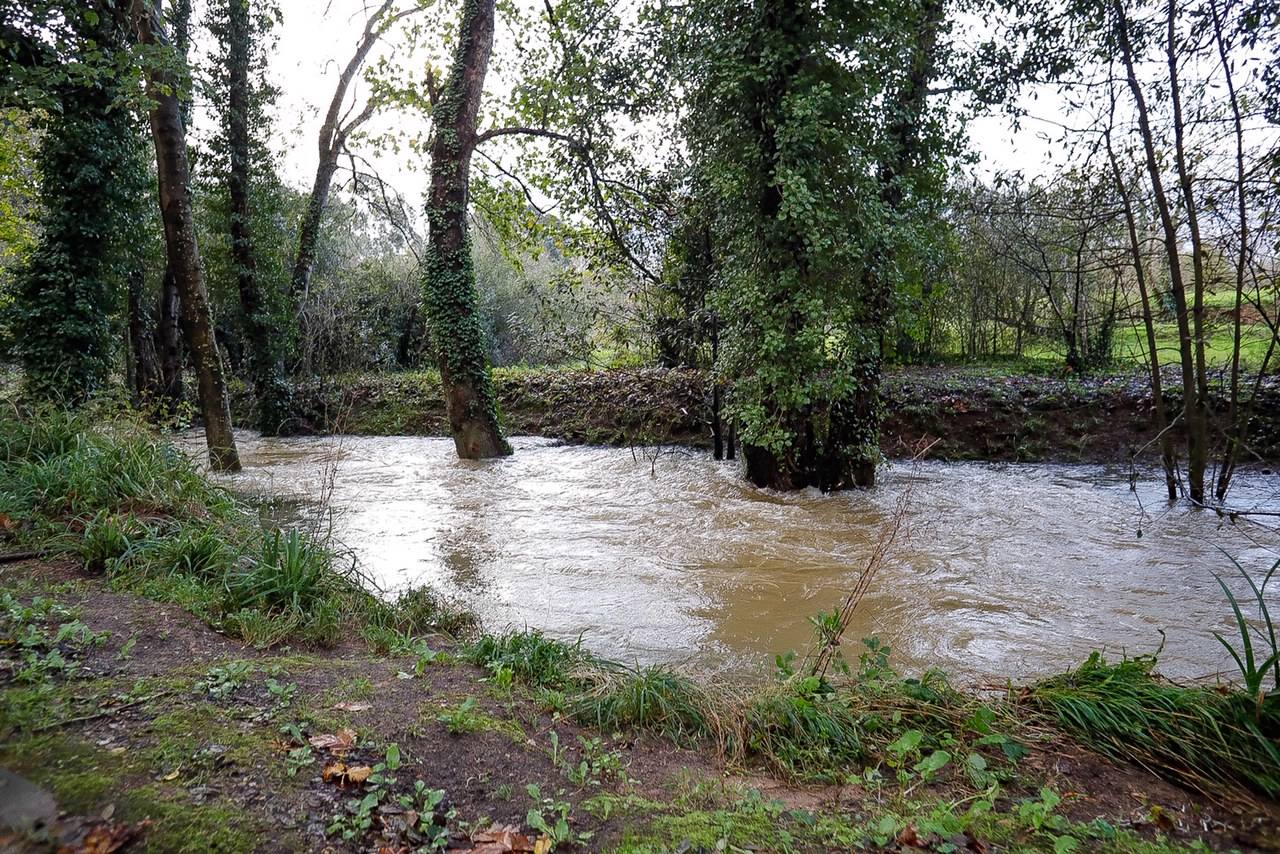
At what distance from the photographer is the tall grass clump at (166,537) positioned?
4.40m

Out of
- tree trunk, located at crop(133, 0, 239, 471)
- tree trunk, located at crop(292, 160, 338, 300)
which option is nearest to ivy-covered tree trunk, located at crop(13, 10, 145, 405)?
tree trunk, located at crop(133, 0, 239, 471)

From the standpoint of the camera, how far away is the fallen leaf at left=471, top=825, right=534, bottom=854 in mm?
2191

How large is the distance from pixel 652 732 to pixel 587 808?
919 millimetres

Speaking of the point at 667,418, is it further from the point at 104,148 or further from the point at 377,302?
the point at 377,302

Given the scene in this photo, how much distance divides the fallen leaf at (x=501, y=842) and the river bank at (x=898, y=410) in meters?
7.16

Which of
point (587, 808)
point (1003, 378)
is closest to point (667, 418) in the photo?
point (1003, 378)

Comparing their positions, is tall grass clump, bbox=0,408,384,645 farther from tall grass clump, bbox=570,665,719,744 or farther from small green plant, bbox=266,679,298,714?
tall grass clump, bbox=570,665,719,744

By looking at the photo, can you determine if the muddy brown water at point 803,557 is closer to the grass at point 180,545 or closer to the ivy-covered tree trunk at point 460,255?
the grass at point 180,545

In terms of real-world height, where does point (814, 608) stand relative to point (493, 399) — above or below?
below

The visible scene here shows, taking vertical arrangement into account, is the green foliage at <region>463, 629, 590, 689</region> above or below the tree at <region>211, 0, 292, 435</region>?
below

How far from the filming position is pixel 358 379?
19438mm

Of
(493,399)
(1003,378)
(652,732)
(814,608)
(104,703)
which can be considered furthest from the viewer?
(1003,378)

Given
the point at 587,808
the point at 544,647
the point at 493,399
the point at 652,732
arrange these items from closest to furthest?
1. the point at 587,808
2. the point at 652,732
3. the point at 544,647
4. the point at 493,399

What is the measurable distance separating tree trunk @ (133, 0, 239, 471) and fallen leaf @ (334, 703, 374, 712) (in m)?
7.33
